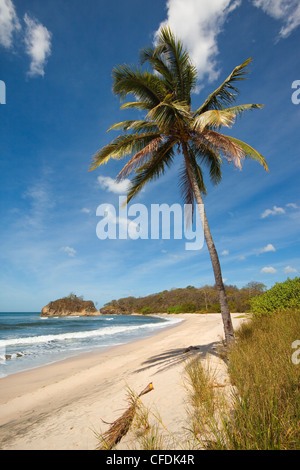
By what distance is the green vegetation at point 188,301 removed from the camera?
4578 centimetres

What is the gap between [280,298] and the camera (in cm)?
987

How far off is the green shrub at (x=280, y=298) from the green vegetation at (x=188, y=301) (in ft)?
86.2

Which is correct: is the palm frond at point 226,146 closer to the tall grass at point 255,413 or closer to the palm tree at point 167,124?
the palm tree at point 167,124

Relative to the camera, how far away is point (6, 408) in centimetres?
493

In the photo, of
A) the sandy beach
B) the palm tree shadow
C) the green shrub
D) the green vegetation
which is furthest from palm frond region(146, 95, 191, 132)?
the green vegetation

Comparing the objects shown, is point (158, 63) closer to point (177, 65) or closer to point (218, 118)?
point (177, 65)

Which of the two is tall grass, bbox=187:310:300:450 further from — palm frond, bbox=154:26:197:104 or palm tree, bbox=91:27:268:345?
palm frond, bbox=154:26:197:104

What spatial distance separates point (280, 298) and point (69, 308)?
7877 centimetres

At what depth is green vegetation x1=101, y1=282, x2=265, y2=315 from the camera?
4578 centimetres

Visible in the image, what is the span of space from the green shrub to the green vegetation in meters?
26.3

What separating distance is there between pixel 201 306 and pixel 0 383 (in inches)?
2289
